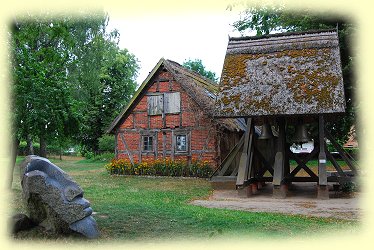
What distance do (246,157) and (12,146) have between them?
7.71 metres

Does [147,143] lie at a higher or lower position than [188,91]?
lower

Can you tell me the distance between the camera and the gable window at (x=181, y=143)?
73.2 ft

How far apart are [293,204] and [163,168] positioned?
1067cm

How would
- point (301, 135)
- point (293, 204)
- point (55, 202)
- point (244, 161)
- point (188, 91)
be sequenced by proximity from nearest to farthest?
point (55, 202), point (293, 204), point (301, 135), point (244, 161), point (188, 91)

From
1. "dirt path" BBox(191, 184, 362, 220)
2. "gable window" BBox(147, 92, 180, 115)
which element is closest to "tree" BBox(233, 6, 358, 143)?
"dirt path" BBox(191, 184, 362, 220)

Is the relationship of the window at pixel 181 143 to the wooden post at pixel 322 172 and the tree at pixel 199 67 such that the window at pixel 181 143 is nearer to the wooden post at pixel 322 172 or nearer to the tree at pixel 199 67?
the wooden post at pixel 322 172

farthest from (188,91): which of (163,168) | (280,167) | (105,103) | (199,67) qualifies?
(199,67)

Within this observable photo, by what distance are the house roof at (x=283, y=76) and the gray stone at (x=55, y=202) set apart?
7.49 m

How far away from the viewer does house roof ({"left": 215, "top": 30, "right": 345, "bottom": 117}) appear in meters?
13.0

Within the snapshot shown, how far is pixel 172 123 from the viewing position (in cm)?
2259

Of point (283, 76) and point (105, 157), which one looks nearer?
point (283, 76)

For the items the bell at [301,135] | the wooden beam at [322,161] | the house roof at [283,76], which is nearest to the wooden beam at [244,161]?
the house roof at [283,76]

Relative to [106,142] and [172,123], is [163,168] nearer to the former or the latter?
[172,123]

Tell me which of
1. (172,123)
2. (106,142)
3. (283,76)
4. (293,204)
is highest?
(283,76)
